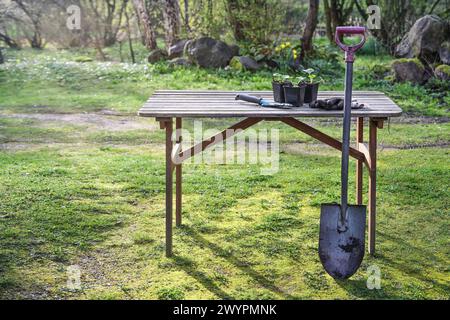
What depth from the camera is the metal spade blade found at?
4.48 meters

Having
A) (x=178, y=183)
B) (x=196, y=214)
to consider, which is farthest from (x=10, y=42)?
(x=178, y=183)

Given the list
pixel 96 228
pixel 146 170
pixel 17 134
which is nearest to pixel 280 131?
pixel 146 170

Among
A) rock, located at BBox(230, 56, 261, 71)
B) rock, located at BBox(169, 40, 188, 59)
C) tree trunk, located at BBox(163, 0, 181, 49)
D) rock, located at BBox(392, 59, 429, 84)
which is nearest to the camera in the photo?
rock, located at BBox(392, 59, 429, 84)

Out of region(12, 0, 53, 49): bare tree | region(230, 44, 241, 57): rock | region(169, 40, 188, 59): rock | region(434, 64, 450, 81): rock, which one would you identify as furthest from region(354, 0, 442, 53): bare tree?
region(12, 0, 53, 49): bare tree

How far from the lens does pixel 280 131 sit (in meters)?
8.82

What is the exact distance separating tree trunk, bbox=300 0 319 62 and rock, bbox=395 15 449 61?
5.49 feet

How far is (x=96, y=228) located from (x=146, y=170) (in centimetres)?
167

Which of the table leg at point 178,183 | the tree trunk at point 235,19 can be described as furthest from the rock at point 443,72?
the table leg at point 178,183

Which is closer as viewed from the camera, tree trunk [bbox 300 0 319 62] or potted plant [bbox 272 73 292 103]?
potted plant [bbox 272 73 292 103]

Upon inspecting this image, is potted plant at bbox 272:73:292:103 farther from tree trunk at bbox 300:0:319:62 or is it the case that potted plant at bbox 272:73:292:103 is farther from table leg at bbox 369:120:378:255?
tree trunk at bbox 300:0:319:62

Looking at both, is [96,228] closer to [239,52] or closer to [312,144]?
[312,144]

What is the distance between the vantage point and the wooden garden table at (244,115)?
4559 millimetres

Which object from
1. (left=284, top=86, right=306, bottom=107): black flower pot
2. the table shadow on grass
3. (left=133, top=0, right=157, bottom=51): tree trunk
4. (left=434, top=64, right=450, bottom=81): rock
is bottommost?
the table shadow on grass

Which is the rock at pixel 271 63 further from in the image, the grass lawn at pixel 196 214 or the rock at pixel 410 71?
the grass lawn at pixel 196 214
